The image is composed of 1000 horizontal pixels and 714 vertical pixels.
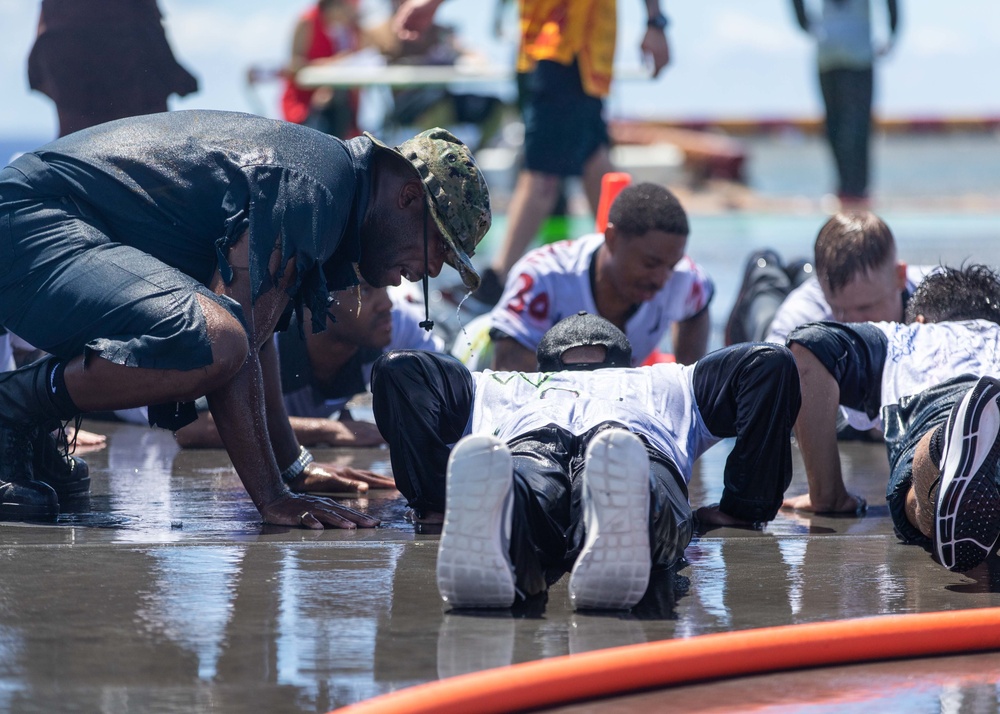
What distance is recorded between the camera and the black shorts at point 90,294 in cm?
340

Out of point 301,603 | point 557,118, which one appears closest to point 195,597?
point 301,603

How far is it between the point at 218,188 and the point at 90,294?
423 mm

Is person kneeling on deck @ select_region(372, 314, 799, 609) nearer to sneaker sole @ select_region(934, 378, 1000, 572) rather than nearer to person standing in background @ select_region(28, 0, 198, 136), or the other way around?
sneaker sole @ select_region(934, 378, 1000, 572)

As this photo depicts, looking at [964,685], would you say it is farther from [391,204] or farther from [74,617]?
[391,204]

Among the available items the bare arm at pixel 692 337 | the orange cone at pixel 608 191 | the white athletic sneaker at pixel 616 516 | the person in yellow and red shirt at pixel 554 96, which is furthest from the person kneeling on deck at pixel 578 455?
the person in yellow and red shirt at pixel 554 96

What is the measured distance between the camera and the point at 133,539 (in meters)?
3.41

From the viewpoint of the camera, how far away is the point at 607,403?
3.43 m

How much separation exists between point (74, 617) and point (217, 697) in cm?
58

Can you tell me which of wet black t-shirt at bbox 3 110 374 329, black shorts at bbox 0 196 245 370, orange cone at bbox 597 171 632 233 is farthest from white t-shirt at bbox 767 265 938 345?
black shorts at bbox 0 196 245 370

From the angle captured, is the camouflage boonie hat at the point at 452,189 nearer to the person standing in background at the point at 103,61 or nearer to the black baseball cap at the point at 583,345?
the black baseball cap at the point at 583,345

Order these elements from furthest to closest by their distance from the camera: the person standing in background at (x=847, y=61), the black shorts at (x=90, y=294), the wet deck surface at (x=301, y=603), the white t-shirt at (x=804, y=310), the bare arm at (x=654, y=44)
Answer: the person standing in background at (x=847, y=61), the bare arm at (x=654, y=44), the white t-shirt at (x=804, y=310), the black shorts at (x=90, y=294), the wet deck surface at (x=301, y=603)

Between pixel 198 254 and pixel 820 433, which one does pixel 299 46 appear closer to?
pixel 198 254

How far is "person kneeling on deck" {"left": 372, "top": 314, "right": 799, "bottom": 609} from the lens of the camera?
2.71 m

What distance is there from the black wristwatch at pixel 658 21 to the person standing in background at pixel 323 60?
5.18 meters
